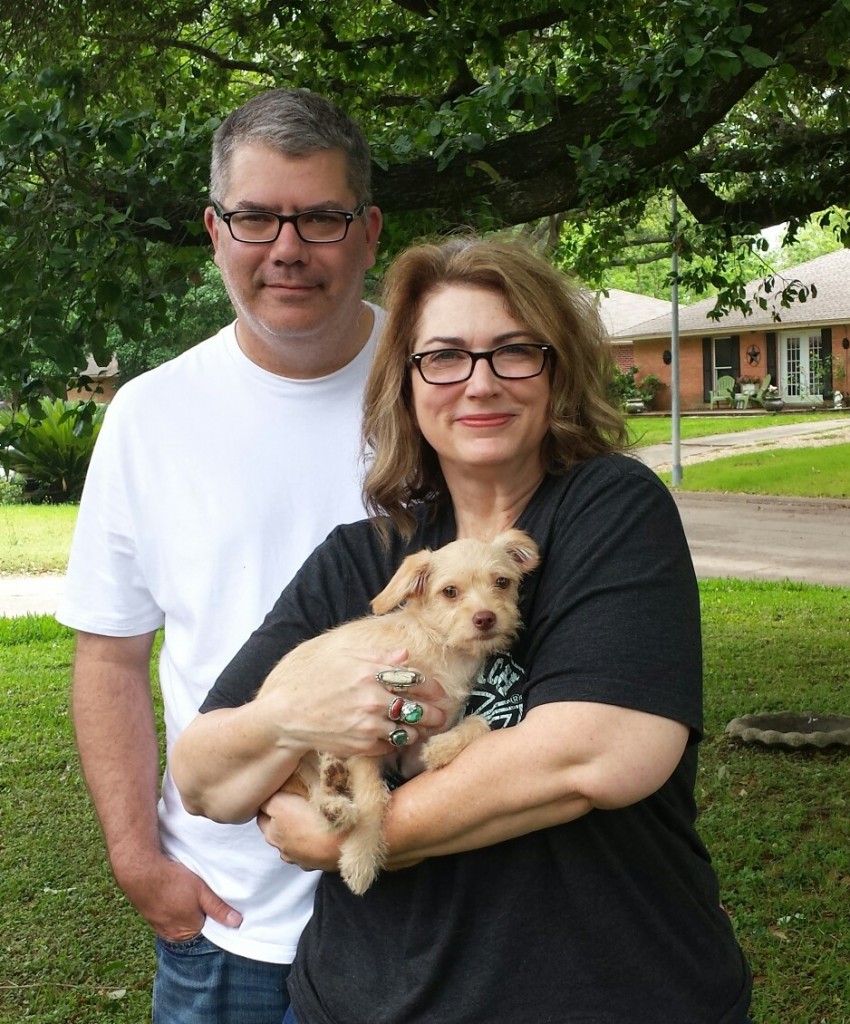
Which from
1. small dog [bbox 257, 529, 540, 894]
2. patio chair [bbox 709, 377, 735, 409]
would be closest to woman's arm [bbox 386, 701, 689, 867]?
small dog [bbox 257, 529, 540, 894]

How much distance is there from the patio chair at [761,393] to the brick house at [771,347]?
3.56 feet

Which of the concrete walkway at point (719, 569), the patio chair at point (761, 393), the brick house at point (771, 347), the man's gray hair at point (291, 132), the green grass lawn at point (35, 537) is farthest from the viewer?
the brick house at point (771, 347)

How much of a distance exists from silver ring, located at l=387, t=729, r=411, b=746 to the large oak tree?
2823mm

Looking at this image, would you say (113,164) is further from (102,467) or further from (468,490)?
(468,490)

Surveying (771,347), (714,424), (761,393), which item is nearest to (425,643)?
(714,424)

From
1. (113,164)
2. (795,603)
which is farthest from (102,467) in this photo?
(795,603)

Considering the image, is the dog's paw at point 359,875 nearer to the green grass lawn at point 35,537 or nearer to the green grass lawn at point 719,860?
the green grass lawn at point 719,860

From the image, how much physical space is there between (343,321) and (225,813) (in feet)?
4.40

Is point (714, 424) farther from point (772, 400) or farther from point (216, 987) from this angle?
point (216, 987)

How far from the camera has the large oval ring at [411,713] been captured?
7.28 feet

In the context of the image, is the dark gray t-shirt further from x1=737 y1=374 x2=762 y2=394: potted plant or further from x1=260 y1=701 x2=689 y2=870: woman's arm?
x1=737 y1=374 x2=762 y2=394: potted plant

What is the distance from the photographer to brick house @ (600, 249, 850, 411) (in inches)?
1745

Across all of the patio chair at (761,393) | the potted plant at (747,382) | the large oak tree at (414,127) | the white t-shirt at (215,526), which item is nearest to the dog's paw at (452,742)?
the white t-shirt at (215,526)

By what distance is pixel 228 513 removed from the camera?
9.53 ft
